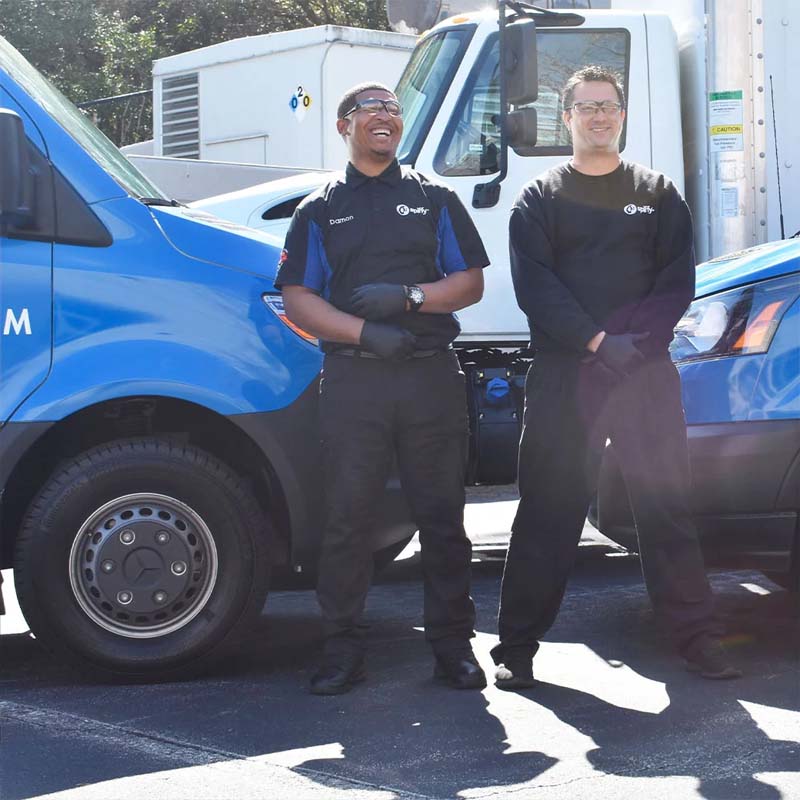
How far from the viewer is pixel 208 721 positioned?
4234 mm

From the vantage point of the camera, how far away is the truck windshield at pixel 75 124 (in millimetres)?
4805

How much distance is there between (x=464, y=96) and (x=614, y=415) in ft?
10.1

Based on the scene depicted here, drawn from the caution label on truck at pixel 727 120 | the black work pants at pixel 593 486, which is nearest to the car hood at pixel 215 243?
the black work pants at pixel 593 486

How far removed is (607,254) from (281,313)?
42.5 inches

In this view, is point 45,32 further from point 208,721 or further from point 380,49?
point 208,721

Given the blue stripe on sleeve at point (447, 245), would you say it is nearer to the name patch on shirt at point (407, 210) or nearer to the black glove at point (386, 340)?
the name patch on shirt at point (407, 210)

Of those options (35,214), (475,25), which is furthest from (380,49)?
(35,214)

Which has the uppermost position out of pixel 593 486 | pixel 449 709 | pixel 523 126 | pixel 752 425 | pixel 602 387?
pixel 523 126

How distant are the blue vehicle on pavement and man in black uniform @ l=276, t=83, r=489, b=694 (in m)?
0.77

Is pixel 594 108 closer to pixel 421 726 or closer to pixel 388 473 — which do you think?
pixel 388 473

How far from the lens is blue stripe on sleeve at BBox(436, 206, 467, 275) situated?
4.64m

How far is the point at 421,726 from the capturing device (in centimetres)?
409

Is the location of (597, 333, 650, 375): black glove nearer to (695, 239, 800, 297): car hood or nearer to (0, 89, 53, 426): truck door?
(695, 239, 800, 297): car hood

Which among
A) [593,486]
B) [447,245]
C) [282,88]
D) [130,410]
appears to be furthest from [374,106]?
[282,88]
